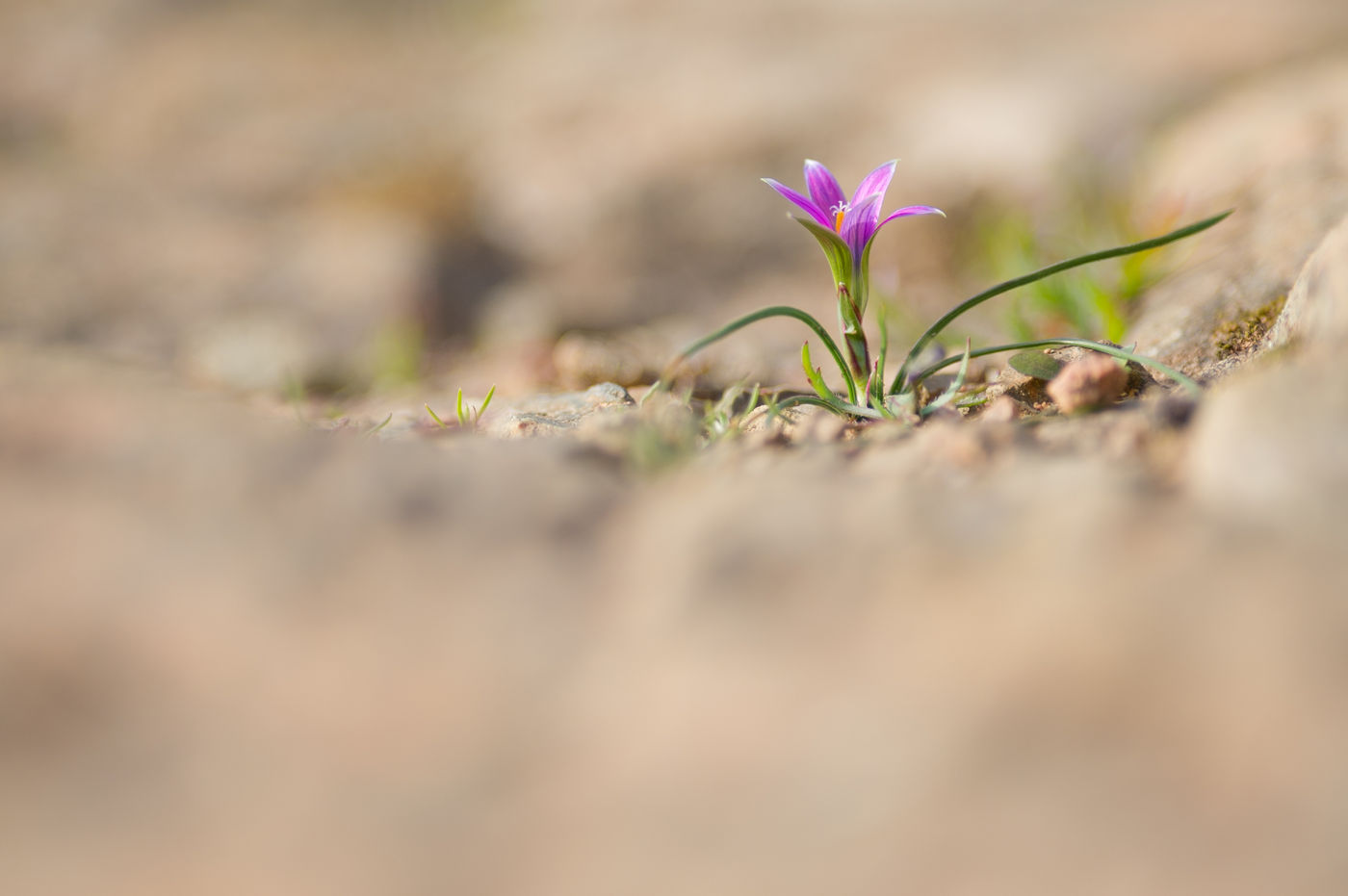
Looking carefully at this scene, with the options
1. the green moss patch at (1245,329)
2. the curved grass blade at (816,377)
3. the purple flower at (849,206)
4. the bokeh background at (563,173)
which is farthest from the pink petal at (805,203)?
the bokeh background at (563,173)

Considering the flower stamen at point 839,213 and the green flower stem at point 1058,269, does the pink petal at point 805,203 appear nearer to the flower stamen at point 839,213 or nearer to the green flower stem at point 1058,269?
the flower stamen at point 839,213

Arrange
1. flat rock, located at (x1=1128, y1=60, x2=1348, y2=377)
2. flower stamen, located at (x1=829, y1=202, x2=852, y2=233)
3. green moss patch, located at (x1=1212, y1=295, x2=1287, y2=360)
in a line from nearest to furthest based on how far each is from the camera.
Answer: flower stamen, located at (x1=829, y1=202, x2=852, y2=233), green moss patch, located at (x1=1212, y1=295, x2=1287, y2=360), flat rock, located at (x1=1128, y1=60, x2=1348, y2=377)

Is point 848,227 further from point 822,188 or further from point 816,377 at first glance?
point 816,377

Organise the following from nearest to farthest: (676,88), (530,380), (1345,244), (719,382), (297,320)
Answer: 1. (1345,244)
2. (719,382)
3. (530,380)
4. (297,320)
5. (676,88)

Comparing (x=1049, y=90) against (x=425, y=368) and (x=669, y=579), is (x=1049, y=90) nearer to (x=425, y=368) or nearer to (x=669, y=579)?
(x=425, y=368)

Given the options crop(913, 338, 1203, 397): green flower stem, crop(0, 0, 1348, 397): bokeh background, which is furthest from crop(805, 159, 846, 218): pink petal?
crop(0, 0, 1348, 397): bokeh background

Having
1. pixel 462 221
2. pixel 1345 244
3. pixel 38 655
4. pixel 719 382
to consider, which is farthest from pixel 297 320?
pixel 1345 244

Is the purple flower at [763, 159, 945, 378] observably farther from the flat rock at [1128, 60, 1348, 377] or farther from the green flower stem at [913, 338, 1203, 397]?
the flat rock at [1128, 60, 1348, 377]
